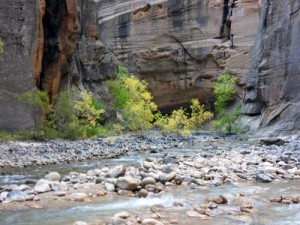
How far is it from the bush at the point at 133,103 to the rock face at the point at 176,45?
18.5 ft

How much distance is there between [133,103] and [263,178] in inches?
852

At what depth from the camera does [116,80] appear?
36250 mm

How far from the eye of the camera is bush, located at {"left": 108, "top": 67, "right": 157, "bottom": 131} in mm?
24834

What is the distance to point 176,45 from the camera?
43.2 m

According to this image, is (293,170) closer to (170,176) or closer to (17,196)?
(170,176)

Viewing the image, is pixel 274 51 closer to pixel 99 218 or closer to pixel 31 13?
pixel 31 13

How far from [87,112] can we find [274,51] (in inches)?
446

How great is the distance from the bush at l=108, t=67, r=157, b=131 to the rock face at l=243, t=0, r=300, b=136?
23.0 ft

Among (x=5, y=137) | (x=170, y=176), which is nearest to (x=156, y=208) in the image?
(x=170, y=176)

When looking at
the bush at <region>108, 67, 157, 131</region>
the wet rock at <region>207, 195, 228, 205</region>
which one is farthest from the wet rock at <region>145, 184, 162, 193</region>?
the bush at <region>108, 67, 157, 131</region>

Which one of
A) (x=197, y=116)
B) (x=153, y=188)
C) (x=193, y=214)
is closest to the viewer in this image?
(x=193, y=214)

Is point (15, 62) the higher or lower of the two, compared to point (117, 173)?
higher

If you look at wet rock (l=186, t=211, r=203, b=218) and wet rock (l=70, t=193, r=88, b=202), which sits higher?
wet rock (l=186, t=211, r=203, b=218)

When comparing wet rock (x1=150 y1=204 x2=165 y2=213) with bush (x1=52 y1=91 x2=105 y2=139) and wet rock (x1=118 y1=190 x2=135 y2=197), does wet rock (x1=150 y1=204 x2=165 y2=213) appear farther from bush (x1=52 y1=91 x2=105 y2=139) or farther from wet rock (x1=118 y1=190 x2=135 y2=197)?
bush (x1=52 y1=91 x2=105 y2=139)
